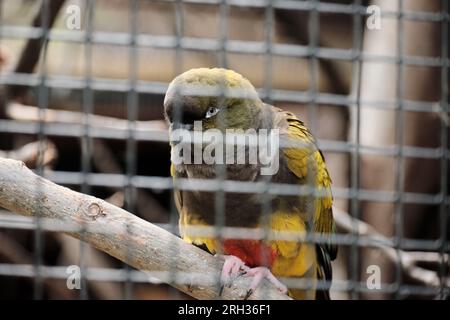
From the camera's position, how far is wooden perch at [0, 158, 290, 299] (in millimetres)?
1492

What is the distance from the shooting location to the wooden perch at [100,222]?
1.49m

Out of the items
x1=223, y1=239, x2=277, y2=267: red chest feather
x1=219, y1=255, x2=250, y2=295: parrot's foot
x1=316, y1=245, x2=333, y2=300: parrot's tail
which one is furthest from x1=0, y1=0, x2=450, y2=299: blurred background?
x1=219, y1=255, x2=250, y2=295: parrot's foot

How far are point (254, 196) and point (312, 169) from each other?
207 mm

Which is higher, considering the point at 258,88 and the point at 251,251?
the point at 258,88

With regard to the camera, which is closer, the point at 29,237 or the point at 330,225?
the point at 330,225

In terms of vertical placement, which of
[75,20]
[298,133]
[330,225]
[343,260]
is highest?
[75,20]

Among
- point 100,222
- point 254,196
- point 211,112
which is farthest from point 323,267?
point 100,222

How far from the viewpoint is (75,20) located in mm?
1748

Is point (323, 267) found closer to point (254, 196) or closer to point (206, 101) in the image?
point (254, 196)

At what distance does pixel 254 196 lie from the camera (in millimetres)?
1870
